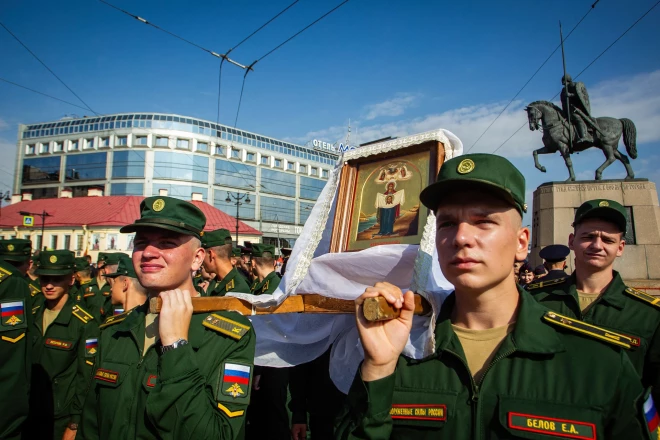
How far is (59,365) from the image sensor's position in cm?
460

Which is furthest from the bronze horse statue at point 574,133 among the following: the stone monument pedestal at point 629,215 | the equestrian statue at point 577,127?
the stone monument pedestal at point 629,215

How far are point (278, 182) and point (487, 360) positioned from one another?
74213 mm

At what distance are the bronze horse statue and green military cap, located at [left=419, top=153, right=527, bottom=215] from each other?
13868 millimetres

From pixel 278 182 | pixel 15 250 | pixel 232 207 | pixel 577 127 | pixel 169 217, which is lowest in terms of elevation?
pixel 15 250

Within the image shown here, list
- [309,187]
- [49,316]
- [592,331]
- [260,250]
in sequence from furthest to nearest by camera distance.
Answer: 1. [309,187]
2. [260,250]
3. [49,316]
4. [592,331]

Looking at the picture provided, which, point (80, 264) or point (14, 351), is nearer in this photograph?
point (14, 351)

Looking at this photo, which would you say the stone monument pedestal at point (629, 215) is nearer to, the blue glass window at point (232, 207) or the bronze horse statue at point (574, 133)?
the bronze horse statue at point (574, 133)

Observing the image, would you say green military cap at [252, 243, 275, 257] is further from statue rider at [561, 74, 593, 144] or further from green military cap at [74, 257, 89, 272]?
statue rider at [561, 74, 593, 144]

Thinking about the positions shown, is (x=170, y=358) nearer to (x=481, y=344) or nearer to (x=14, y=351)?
(x=481, y=344)

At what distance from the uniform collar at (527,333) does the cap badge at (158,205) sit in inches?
64.0

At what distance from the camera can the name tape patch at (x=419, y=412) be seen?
5.30 feet

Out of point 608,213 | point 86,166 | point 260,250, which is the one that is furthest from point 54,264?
point 86,166

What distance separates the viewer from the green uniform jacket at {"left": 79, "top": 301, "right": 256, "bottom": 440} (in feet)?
6.18

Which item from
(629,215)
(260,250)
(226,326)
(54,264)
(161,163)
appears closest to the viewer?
(226,326)
